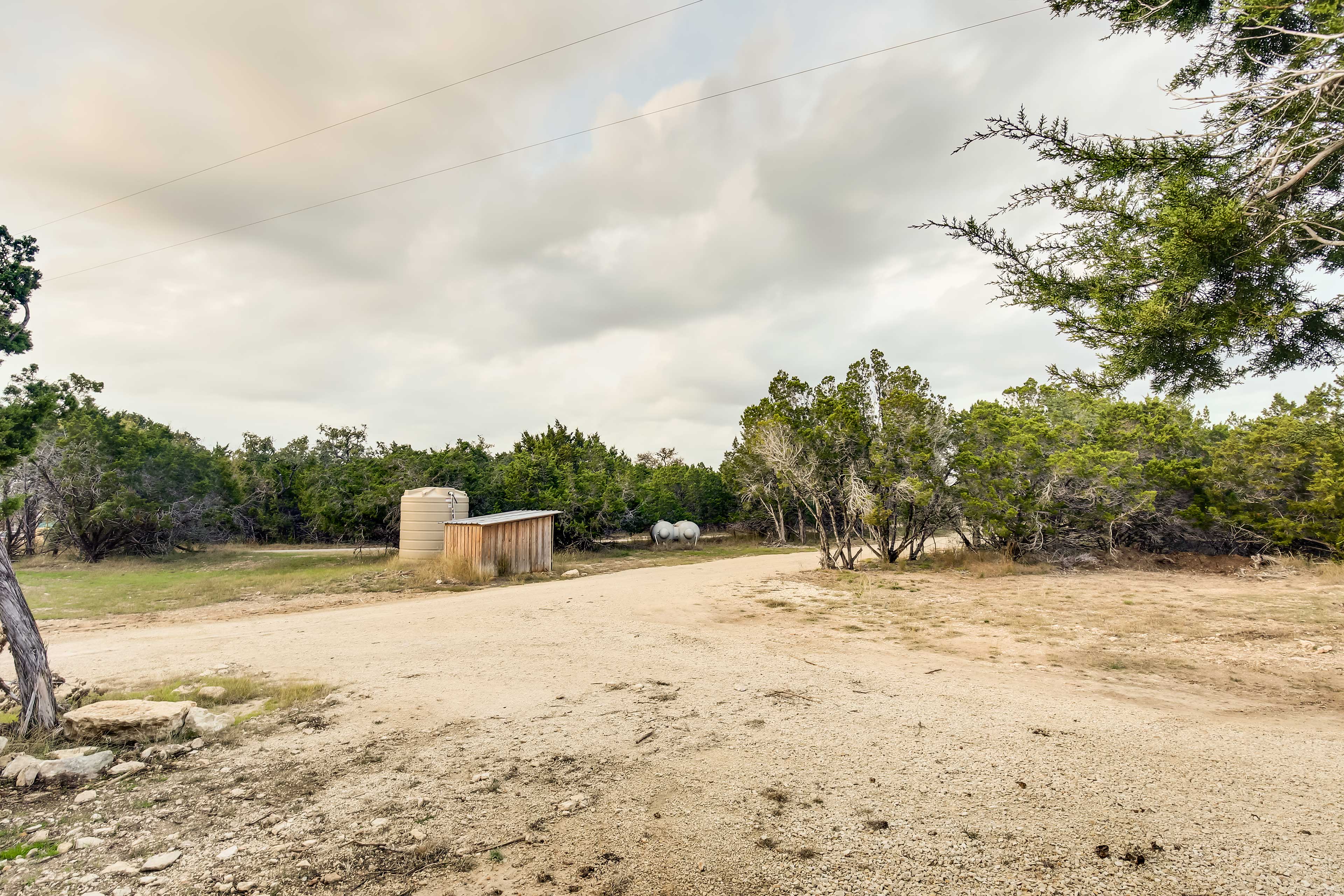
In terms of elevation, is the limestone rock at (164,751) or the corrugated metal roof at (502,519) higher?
the corrugated metal roof at (502,519)

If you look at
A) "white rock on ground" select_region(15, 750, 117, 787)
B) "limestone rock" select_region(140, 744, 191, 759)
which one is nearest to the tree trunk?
"white rock on ground" select_region(15, 750, 117, 787)

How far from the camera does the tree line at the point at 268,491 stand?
2398 cm

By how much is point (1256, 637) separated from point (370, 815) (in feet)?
37.8

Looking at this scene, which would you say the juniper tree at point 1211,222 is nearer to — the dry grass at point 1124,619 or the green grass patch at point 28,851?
the dry grass at point 1124,619

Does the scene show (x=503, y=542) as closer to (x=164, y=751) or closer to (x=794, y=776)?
(x=164, y=751)

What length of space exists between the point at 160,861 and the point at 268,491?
125 ft

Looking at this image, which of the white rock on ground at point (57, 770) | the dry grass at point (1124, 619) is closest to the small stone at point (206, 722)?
the white rock on ground at point (57, 770)

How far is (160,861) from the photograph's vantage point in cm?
323

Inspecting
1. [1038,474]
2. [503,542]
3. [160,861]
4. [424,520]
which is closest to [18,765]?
[160,861]

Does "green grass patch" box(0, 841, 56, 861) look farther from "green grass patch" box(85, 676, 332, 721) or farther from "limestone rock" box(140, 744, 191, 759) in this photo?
"green grass patch" box(85, 676, 332, 721)

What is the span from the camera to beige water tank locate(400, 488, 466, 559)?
22453mm

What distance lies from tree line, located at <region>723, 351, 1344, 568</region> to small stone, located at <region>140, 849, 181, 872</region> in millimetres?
17188

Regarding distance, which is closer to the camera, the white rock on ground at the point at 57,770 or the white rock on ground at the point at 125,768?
the white rock on ground at the point at 57,770

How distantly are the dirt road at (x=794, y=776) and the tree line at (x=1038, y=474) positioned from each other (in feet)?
39.3
